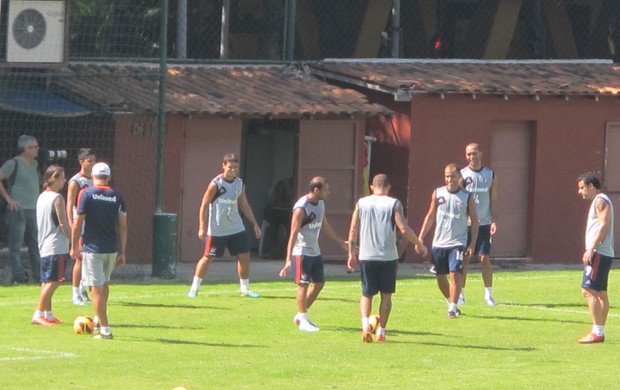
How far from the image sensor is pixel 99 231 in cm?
1548

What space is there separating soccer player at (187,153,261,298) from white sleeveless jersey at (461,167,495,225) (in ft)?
9.42

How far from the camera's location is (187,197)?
24.8 metres

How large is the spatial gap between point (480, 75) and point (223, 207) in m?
8.98

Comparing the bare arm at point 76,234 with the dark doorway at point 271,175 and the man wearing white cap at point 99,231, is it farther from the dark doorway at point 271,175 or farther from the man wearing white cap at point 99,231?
the dark doorway at point 271,175

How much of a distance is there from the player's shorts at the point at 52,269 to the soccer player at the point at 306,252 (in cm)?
251

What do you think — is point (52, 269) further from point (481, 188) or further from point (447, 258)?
point (481, 188)

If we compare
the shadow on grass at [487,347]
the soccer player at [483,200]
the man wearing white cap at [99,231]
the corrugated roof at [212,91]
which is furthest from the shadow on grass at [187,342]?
the corrugated roof at [212,91]

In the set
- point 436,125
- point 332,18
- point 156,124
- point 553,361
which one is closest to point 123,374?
point 553,361

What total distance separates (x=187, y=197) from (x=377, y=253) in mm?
9444

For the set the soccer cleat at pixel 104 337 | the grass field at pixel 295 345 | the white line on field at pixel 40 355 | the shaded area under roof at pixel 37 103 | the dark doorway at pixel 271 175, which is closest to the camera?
the grass field at pixel 295 345

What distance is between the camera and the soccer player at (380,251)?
51.7 feet

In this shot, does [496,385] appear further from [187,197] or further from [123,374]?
A: [187,197]

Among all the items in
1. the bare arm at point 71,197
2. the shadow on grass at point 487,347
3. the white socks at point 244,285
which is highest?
the bare arm at point 71,197

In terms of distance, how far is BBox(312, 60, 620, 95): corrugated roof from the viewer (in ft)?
85.4
